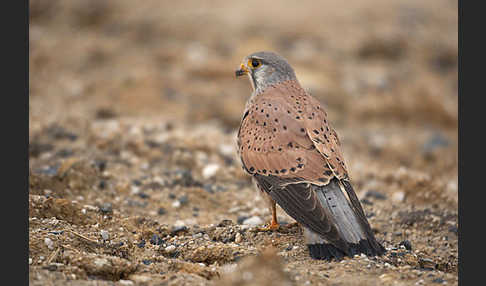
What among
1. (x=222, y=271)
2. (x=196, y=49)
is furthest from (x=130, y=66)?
(x=222, y=271)

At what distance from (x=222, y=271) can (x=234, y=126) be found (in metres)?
5.55

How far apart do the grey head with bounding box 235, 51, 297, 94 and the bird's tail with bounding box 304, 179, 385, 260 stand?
5.31 ft

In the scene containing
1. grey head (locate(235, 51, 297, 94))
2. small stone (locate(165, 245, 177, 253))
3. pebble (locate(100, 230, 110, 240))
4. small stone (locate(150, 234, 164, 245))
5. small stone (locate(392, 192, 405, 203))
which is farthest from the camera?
small stone (locate(392, 192, 405, 203))

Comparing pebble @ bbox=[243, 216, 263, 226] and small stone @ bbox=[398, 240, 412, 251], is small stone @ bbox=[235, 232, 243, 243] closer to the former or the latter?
pebble @ bbox=[243, 216, 263, 226]

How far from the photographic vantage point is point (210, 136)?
8438mm

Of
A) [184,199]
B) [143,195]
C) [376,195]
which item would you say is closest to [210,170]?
[184,199]

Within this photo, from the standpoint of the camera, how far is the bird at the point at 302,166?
181 inches

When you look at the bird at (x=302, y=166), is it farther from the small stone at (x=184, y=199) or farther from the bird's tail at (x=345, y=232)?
the small stone at (x=184, y=199)

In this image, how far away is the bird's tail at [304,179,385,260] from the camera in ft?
15.0

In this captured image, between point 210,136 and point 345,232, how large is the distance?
4.17 meters

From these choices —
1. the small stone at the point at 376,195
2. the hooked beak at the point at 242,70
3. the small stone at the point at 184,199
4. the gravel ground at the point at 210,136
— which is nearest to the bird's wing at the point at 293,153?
the gravel ground at the point at 210,136

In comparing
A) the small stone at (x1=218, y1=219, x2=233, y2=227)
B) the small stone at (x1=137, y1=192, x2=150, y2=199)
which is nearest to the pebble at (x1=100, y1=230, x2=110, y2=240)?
the small stone at (x1=218, y1=219, x2=233, y2=227)

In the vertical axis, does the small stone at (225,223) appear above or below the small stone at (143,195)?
below

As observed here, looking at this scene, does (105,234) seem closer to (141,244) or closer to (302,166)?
(141,244)
